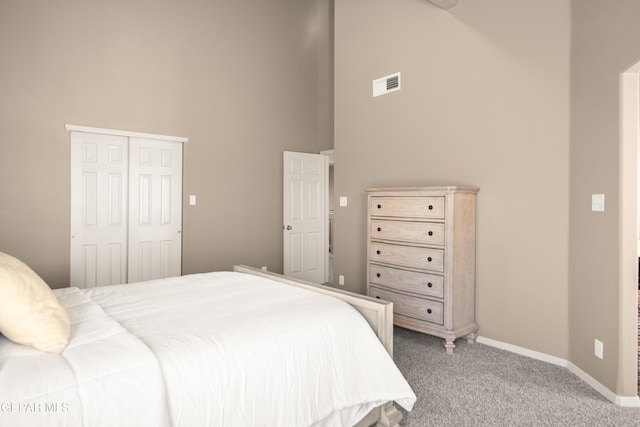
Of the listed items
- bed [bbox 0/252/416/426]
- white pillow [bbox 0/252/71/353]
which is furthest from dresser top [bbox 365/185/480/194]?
white pillow [bbox 0/252/71/353]

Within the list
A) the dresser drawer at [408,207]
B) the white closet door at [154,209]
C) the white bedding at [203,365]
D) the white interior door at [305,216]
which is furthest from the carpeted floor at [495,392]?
the white closet door at [154,209]

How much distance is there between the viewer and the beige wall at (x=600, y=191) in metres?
2.26

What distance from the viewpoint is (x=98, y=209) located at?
3938 mm

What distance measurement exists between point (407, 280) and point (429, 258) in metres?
0.30

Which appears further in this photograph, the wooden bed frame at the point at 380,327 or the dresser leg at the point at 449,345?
the dresser leg at the point at 449,345

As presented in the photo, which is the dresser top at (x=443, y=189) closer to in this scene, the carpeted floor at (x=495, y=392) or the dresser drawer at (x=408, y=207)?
the dresser drawer at (x=408, y=207)

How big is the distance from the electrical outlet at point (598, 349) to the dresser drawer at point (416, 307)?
1.01 m

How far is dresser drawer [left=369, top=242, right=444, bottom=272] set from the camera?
10.1 ft

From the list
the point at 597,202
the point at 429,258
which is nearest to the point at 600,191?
the point at 597,202

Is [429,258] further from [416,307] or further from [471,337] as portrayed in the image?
[471,337]

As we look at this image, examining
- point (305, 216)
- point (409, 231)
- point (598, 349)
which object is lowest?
point (598, 349)

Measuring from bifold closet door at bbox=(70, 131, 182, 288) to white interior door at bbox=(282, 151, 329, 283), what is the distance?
1.53 m

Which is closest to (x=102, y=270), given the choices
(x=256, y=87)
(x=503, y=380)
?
(x=256, y=87)

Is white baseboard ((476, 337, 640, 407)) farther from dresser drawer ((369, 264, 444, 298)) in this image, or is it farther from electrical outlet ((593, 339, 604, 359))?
dresser drawer ((369, 264, 444, 298))
